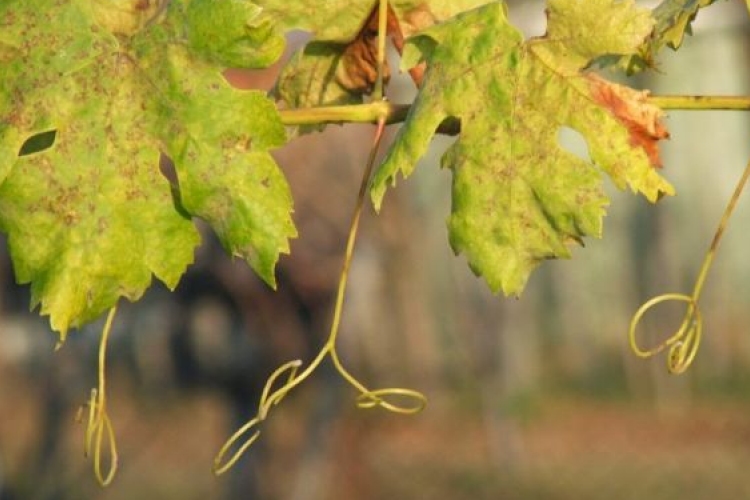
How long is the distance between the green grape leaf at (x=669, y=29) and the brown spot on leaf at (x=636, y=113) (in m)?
0.04

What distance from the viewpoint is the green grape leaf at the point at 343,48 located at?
141 centimetres

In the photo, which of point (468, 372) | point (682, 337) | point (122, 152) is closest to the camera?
point (122, 152)

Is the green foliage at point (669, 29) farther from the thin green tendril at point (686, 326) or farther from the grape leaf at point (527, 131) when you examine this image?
the thin green tendril at point (686, 326)

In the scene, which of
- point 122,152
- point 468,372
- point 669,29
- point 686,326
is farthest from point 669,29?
point 468,372

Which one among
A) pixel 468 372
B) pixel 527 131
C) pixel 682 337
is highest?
pixel 527 131

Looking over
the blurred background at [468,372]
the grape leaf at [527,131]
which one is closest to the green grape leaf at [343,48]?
the grape leaf at [527,131]

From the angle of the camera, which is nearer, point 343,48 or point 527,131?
point 527,131

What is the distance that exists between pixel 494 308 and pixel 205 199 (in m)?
10.8

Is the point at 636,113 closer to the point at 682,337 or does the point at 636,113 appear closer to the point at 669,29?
the point at 669,29

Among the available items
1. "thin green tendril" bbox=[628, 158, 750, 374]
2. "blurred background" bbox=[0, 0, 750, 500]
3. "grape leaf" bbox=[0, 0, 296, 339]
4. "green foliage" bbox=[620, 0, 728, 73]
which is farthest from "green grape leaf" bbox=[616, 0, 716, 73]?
"blurred background" bbox=[0, 0, 750, 500]

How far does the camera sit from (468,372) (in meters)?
12.2

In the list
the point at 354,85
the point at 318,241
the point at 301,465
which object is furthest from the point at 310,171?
the point at 354,85

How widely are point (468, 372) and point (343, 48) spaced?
10.8 meters

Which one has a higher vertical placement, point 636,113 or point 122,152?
point 636,113
